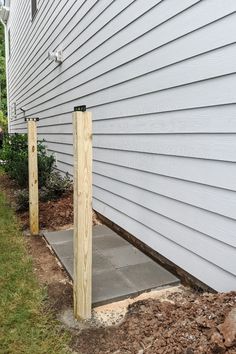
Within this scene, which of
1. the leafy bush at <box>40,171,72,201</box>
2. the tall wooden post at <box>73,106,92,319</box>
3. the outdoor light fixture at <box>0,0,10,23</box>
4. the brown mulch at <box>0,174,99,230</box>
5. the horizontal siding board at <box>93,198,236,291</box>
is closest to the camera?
the tall wooden post at <box>73,106,92,319</box>

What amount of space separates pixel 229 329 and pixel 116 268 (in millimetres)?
1542

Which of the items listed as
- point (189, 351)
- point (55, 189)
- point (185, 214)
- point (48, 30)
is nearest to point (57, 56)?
Result: point (48, 30)

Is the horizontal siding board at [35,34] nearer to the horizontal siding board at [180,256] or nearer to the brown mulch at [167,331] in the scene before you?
the horizontal siding board at [180,256]

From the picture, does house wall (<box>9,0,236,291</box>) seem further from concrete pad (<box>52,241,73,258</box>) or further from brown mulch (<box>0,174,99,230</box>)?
concrete pad (<box>52,241,73,258</box>)

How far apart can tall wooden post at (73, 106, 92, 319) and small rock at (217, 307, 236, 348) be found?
3.08 feet

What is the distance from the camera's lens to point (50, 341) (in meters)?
2.37

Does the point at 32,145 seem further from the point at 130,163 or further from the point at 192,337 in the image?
the point at 192,337

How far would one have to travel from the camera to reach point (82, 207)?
8.29ft

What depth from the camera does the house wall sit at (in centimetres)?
254

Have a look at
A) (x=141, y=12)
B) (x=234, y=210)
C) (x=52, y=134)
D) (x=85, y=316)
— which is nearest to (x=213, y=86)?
(x=234, y=210)

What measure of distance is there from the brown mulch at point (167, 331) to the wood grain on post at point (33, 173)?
2153 millimetres

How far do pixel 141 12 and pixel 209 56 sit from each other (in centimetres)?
123

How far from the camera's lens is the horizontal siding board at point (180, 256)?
2.61m

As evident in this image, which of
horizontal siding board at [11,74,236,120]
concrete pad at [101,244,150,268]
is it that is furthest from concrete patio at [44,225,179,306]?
horizontal siding board at [11,74,236,120]
